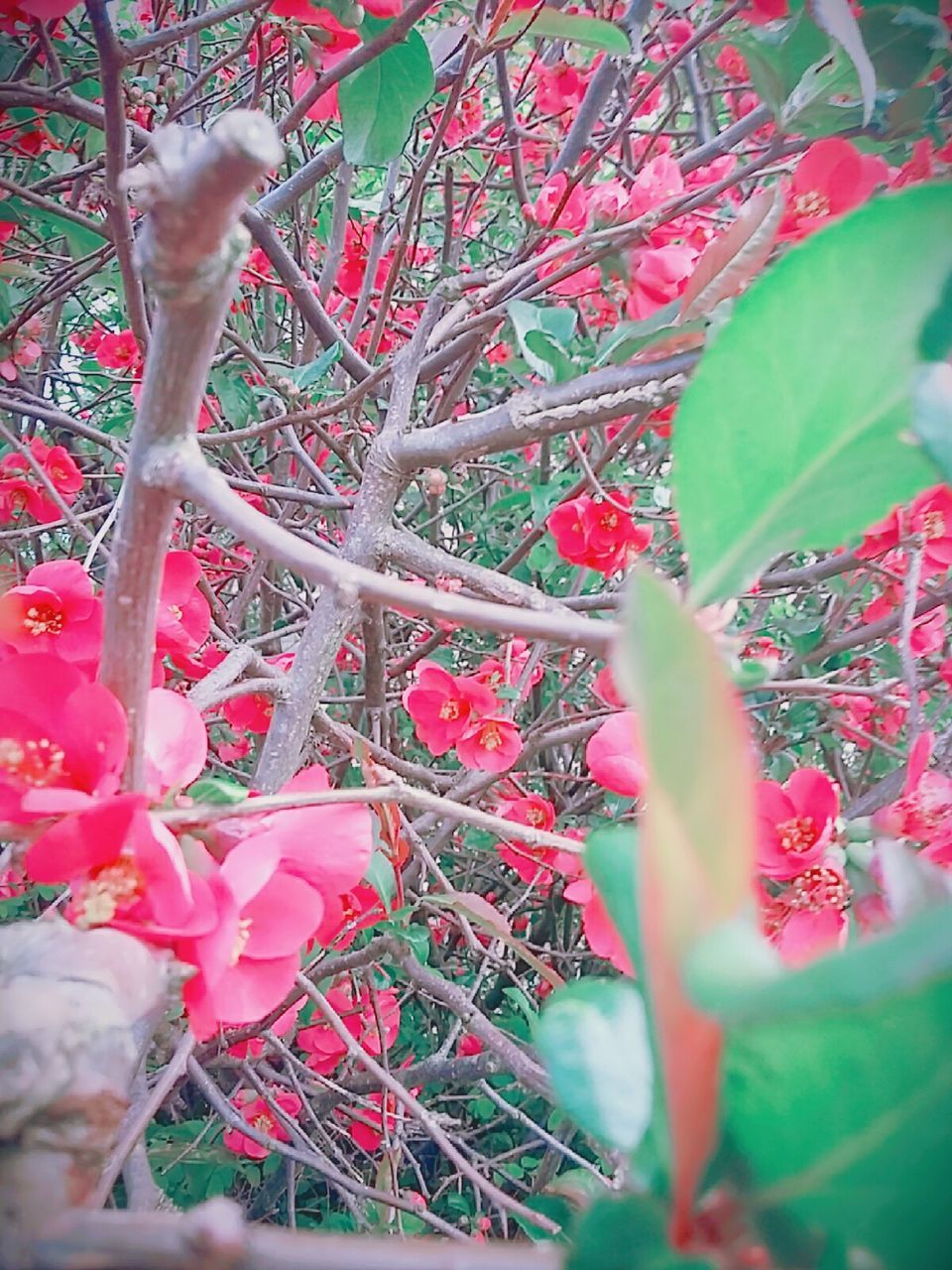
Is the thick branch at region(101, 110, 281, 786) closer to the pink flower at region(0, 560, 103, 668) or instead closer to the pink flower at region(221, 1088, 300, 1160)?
the pink flower at region(0, 560, 103, 668)

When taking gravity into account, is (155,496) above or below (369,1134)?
above

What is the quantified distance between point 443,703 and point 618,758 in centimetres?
52

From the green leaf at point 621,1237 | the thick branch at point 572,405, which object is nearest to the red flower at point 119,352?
the thick branch at point 572,405

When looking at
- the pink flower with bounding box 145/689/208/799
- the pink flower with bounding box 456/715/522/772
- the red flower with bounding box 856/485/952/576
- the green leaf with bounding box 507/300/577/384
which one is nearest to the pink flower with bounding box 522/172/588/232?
the green leaf with bounding box 507/300/577/384

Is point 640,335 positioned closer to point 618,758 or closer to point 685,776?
point 618,758

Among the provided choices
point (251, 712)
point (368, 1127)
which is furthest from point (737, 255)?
point (368, 1127)

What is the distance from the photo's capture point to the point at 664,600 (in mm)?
156

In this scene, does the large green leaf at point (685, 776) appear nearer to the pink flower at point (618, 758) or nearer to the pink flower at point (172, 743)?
the pink flower at point (172, 743)

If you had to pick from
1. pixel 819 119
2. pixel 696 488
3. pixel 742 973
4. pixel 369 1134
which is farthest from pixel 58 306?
pixel 742 973

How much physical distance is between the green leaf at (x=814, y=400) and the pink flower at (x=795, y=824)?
361 mm

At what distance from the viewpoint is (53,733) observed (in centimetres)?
37

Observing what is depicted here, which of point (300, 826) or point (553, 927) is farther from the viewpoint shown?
point (553, 927)

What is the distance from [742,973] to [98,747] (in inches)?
11.4

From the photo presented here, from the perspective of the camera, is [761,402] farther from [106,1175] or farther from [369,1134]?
[369,1134]
